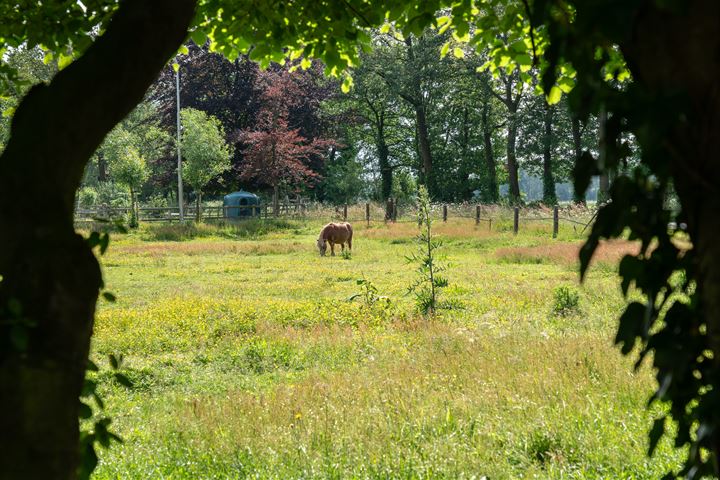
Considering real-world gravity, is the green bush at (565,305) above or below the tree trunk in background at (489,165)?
below

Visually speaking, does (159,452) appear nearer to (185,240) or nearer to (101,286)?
(101,286)

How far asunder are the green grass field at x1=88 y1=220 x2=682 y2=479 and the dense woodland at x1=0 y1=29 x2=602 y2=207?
28127 millimetres

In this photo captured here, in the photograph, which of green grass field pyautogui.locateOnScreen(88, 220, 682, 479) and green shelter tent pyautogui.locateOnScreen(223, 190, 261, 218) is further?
green shelter tent pyautogui.locateOnScreen(223, 190, 261, 218)

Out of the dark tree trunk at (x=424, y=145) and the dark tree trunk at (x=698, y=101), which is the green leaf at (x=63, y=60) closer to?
the dark tree trunk at (x=698, y=101)

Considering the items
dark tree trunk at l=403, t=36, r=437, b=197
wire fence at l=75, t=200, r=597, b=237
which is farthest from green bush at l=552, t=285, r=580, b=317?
dark tree trunk at l=403, t=36, r=437, b=197

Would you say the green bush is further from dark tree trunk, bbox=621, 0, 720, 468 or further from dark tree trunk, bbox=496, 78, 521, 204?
dark tree trunk, bbox=496, 78, 521, 204

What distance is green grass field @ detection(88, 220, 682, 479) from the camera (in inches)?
193

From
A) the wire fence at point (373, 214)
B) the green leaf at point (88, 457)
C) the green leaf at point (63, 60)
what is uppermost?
the green leaf at point (63, 60)

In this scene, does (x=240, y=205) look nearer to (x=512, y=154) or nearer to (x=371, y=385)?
(x=512, y=154)

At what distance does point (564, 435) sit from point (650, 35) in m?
4.19

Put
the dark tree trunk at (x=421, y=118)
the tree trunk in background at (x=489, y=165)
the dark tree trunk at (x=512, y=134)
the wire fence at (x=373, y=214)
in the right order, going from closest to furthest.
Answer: the wire fence at (x=373, y=214) → the dark tree trunk at (x=512, y=134) → the dark tree trunk at (x=421, y=118) → the tree trunk in background at (x=489, y=165)

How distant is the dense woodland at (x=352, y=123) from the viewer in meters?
44.8

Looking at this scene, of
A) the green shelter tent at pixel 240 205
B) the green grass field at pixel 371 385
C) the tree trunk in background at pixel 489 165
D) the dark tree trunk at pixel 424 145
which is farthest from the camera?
the tree trunk in background at pixel 489 165

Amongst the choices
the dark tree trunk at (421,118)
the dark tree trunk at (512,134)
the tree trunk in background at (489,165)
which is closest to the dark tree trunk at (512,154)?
the dark tree trunk at (512,134)
